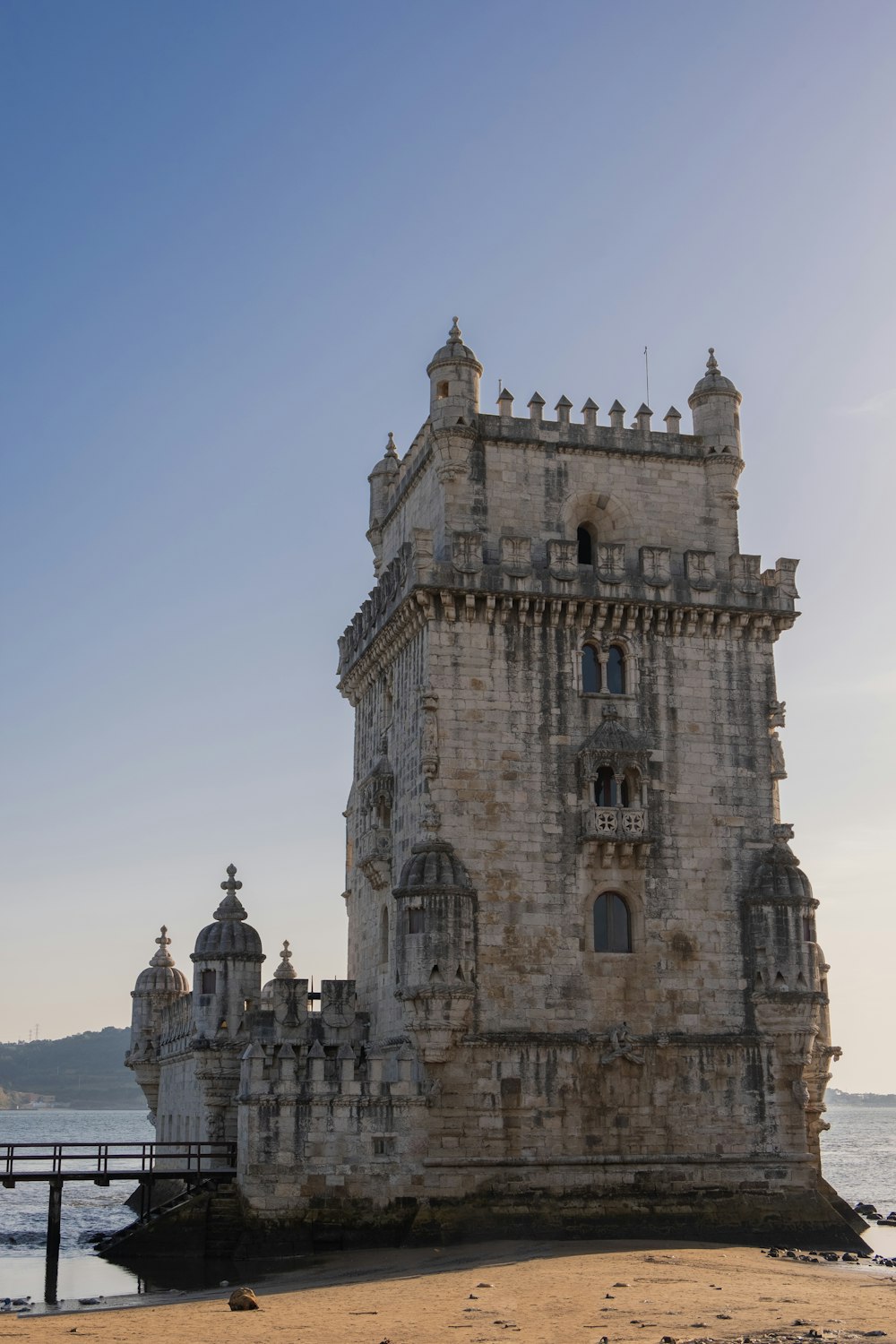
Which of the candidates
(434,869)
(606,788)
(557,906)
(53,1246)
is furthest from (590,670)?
(53,1246)

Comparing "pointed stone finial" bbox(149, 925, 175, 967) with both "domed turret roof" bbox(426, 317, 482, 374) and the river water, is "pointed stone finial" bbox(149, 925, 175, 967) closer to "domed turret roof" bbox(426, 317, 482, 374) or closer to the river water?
the river water

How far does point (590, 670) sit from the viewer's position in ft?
125

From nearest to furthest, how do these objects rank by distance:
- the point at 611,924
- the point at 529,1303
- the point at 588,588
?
the point at 529,1303 < the point at 611,924 < the point at 588,588

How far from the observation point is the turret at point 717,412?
40344 mm

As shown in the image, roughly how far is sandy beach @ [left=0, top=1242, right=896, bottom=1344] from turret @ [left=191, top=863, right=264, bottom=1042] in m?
9.67

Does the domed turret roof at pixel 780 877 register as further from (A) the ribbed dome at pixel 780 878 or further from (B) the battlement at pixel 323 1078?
(B) the battlement at pixel 323 1078

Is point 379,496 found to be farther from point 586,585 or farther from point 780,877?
point 780,877

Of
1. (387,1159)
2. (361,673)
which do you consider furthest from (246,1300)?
(361,673)

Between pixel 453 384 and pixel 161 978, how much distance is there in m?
25.1

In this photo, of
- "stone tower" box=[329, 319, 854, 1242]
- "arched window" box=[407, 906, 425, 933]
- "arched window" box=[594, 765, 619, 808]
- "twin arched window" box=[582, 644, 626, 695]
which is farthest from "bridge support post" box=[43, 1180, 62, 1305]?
"twin arched window" box=[582, 644, 626, 695]

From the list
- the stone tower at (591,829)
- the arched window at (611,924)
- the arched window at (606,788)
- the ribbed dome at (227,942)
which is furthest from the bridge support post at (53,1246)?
the arched window at (606,788)

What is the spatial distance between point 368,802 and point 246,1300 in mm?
14760

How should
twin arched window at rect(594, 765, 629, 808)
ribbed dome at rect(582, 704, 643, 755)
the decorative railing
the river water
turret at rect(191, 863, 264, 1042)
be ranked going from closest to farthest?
1. the river water
2. the decorative railing
3. ribbed dome at rect(582, 704, 643, 755)
4. twin arched window at rect(594, 765, 629, 808)
5. turret at rect(191, 863, 264, 1042)

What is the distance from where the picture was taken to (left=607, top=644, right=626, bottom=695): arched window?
3800 cm
